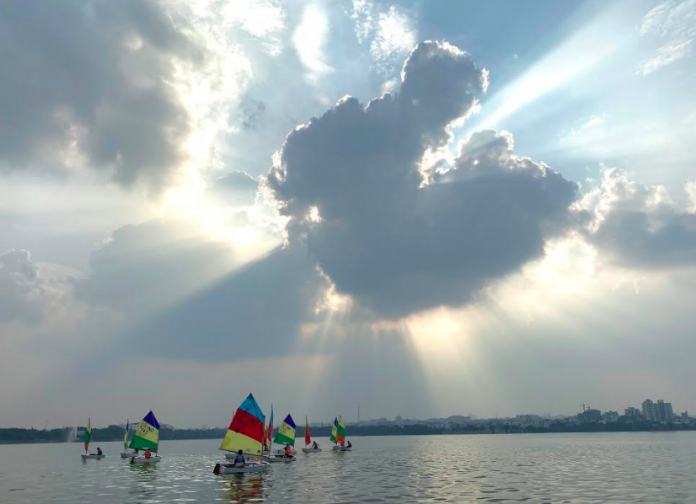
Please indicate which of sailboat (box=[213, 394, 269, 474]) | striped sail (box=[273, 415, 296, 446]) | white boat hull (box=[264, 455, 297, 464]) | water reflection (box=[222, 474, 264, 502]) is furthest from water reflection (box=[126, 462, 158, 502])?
striped sail (box=[273, 415, 296, 446])

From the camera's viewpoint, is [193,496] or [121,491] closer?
[193,496]

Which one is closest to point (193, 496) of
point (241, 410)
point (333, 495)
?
point (333, 495)

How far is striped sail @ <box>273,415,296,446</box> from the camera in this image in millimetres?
118062

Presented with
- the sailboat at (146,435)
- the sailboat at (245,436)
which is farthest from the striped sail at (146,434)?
the sailboat at (245,436)

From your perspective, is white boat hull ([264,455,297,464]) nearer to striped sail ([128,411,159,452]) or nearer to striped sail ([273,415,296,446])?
striped sail ([273,415,296,446])

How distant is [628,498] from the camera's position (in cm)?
4888

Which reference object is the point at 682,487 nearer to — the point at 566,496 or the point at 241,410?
the point at 566,496

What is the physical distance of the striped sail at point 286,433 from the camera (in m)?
118

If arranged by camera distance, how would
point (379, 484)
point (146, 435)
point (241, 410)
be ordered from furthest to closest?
1. point (146, 435)
2. point (241, 410)
3. point (379, 484)

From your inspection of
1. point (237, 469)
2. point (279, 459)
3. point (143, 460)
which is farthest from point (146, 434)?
point (237, 469)

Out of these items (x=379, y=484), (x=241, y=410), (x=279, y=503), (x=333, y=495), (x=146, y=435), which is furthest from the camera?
(x=146, y=435)

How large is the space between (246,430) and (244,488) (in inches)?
587

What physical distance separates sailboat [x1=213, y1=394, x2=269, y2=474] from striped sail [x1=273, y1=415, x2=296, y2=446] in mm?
41245

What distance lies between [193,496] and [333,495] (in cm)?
1521
